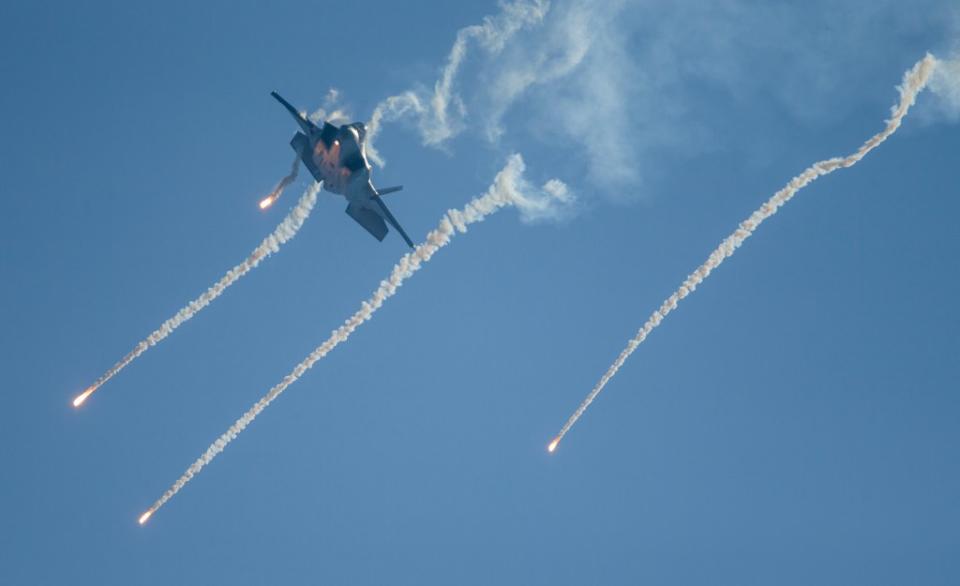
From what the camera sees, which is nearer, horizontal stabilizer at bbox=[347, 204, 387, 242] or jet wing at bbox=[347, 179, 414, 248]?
jet wing at bbox=[347, 179, 414, 248]

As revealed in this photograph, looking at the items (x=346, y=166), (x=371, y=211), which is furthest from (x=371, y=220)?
(x=346, y=166)

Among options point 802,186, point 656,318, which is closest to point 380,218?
point 656,318

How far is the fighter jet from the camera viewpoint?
6531cm

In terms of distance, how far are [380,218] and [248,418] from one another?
19136 mm

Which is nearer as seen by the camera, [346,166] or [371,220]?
[346,166]

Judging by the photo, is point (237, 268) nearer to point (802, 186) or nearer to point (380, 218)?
point (380, 218)

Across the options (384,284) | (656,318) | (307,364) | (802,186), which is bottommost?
(307,364)

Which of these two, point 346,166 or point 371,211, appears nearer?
point 346,166

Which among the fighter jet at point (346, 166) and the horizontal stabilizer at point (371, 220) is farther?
the horizontal stabilizer at point (371, 220)

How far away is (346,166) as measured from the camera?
2589 inches

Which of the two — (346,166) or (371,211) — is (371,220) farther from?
(346,166)

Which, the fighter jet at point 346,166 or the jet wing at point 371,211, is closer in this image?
the fighter jet at point 346,166

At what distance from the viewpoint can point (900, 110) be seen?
43.4m

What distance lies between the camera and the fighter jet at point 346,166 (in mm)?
65312
